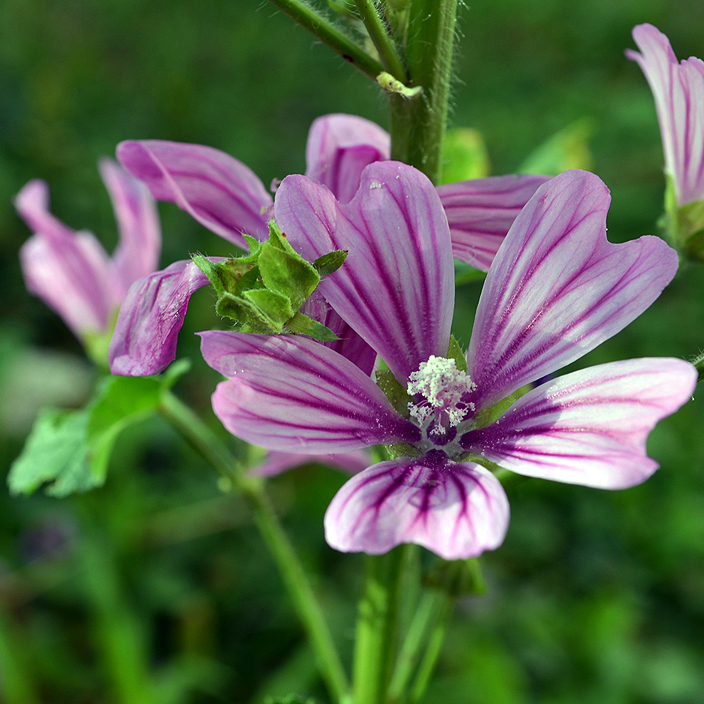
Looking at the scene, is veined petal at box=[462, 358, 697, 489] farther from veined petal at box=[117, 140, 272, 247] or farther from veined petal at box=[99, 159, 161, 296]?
veined petal at box=[99, 159, 161, 296]

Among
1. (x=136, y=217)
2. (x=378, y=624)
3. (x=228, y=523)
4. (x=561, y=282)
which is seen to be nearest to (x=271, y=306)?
(x=561, y=282)

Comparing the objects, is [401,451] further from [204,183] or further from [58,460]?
[58,460]

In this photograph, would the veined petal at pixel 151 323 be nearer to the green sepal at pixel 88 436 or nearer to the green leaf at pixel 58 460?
the green sepal at pixel 88 436

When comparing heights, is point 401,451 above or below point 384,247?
below

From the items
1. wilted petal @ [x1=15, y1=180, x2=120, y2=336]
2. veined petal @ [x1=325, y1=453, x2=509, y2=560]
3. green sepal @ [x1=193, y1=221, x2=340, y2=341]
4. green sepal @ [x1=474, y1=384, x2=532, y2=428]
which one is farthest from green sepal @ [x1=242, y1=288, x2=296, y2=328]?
wilted petal @ [x1=15, y1=180, x2=120, y2=336]

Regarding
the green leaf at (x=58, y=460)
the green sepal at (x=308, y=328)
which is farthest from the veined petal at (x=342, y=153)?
the green leaf at (x=58, y=460)
